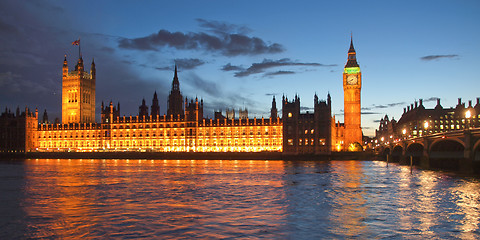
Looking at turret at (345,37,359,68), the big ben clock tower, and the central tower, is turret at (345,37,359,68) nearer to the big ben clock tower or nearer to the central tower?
the big ben clock tower

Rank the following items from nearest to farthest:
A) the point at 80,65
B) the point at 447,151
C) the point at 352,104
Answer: the point at 447,151 → the point at 352,104 → the point at 80,65

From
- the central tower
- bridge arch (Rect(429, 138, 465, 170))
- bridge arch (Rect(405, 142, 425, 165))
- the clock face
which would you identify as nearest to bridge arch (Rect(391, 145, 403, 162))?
bridge arch (Rect(405, 142, 425, 165))

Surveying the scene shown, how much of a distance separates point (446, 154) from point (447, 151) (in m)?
0.68

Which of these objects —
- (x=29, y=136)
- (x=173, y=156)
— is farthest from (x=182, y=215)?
(x=29, y=136)

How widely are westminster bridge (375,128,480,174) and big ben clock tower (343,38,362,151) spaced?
44315 millimetres

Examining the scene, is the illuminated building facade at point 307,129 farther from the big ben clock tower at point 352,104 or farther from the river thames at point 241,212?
the river thames at point 241,212

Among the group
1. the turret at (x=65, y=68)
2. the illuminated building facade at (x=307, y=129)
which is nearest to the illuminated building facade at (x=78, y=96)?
the turret at (x=65, y=68)

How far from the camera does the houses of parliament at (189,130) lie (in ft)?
449

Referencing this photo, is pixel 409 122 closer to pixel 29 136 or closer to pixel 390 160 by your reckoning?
pixel 390 160

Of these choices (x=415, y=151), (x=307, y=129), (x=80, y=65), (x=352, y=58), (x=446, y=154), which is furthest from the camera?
(x=80, y=65)

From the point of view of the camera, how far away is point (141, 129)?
159750 mm

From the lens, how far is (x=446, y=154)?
235ft

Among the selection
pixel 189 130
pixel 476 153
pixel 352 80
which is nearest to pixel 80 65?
pixel 189 130

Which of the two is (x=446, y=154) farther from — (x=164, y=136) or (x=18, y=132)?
(x=18, y=132)
